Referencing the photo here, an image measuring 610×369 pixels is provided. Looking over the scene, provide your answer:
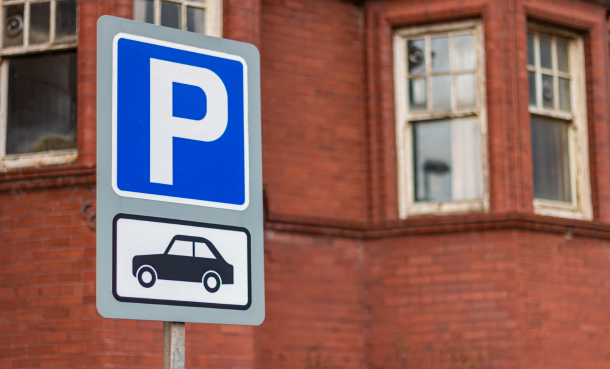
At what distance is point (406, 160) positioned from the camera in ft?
28.7

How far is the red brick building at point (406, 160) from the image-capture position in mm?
7574

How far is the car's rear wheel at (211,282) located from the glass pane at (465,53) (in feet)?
20.5

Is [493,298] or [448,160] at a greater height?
[448,160]

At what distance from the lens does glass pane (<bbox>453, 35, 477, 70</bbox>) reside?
28.7 ft

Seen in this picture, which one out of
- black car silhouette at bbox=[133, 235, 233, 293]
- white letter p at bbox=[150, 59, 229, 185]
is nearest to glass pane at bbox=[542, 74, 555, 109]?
white letter p at bbox=[150, 59, 229, 185]

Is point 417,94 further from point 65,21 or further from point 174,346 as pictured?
point 174,346

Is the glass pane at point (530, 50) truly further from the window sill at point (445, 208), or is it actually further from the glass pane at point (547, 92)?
the window sill at point (445, 208)

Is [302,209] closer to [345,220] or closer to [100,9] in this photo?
[345,220]

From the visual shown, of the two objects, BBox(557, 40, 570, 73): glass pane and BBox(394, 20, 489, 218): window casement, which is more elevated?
BBox(557, 40, 570, 73): glass pane

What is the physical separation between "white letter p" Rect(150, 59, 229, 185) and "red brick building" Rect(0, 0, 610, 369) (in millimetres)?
4272

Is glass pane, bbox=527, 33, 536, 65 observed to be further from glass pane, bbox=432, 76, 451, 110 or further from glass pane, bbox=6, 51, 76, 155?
glass pane, bbox=6, 51, 76, 155

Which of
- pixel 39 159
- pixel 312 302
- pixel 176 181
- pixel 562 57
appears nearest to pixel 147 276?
pixel 176 181

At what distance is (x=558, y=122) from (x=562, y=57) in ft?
2.17

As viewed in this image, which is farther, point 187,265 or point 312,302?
point 312,302
